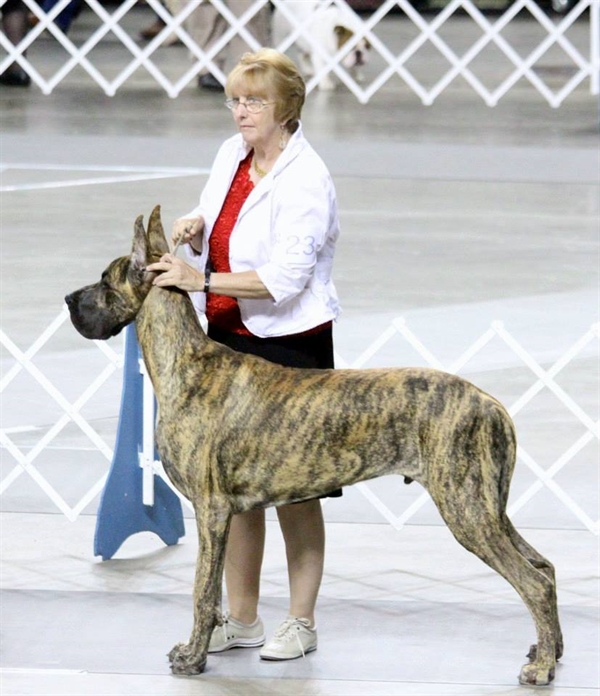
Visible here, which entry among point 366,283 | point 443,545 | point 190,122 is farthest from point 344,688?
point 190,122

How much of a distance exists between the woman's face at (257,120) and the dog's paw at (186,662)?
1184 mm

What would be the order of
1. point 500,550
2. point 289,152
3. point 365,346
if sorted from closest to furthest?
1. point 500,550
2. point 289,152
3. point 365,346

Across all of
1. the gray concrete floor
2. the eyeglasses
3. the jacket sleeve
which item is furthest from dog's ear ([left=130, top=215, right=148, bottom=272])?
the gray concrete floor

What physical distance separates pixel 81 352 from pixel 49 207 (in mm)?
2934

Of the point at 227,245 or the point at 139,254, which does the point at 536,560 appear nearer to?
the point at 227,245

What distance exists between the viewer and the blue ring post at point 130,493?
4.57 meters

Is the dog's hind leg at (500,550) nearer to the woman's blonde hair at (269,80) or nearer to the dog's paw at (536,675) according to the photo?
the dog's paw at (536,675)

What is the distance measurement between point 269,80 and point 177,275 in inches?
19.2

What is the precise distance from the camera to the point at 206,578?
3.65 m

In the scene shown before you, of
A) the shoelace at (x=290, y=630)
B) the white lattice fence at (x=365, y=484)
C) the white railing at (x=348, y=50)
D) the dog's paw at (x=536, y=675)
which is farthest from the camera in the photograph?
the white railing at (x=348, y=50)

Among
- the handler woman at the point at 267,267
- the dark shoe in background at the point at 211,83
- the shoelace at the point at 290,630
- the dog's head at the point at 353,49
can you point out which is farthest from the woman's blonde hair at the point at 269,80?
the dark shoe in background at the point at 211,83

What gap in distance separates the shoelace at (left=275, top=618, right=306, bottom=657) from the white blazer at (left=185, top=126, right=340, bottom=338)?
707 millimetres

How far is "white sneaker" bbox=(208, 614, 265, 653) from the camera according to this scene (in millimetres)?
3914

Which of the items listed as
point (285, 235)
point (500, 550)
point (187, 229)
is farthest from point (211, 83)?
point (500, 550)
